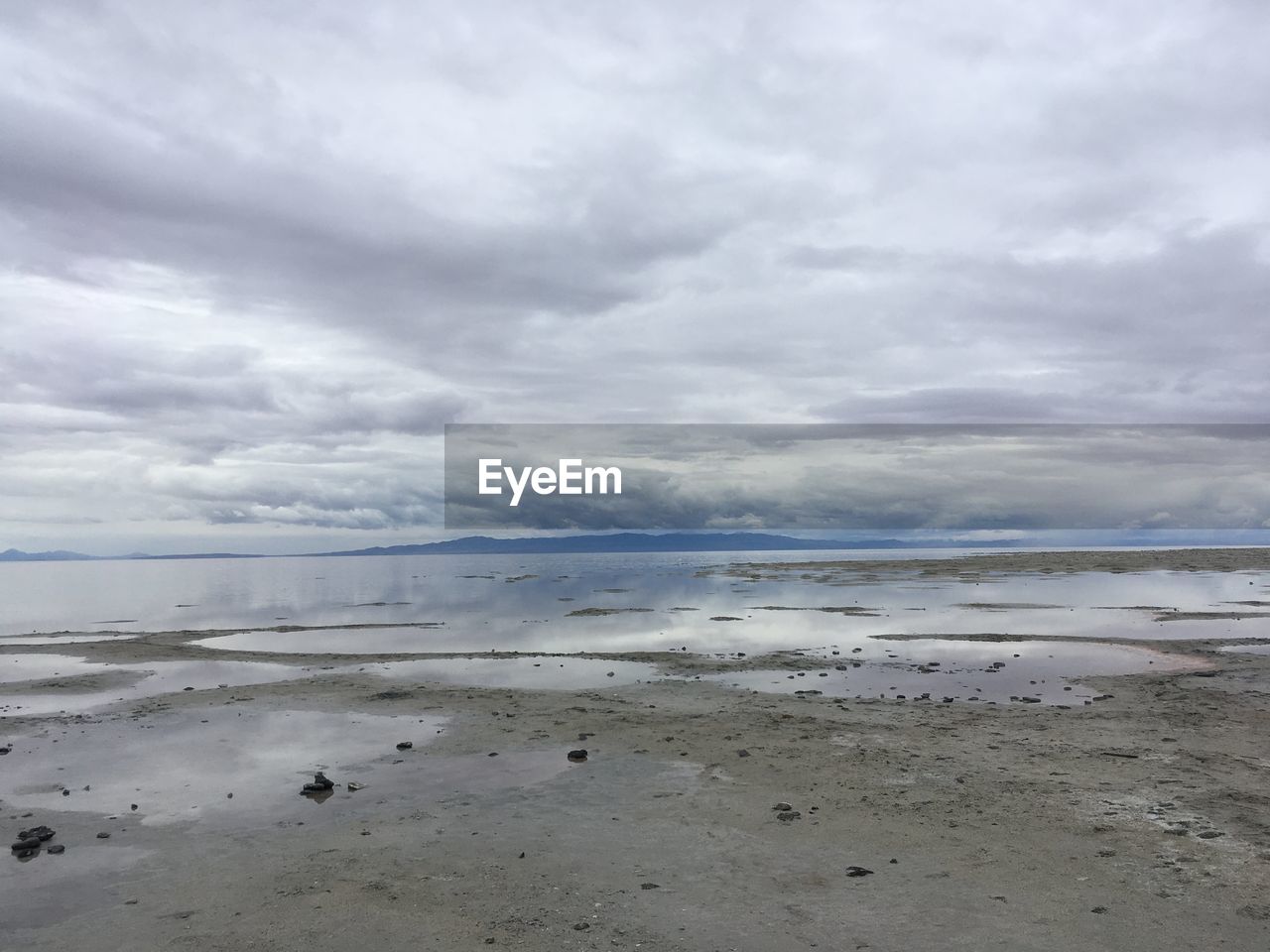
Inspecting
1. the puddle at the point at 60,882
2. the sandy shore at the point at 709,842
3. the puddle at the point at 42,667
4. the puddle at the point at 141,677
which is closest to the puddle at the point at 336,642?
the puddle at the point at 141,677

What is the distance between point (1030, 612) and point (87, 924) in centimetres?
5251

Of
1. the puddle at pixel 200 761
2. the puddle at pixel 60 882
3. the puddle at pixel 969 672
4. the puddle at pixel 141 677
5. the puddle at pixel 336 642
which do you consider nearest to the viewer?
the puddle at pixel 60 882

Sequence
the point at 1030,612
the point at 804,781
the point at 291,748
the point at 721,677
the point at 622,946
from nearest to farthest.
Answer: the point at 622,946, the point at 804,781, the point at 291,748, the point at 721,677, the point at 1030,612

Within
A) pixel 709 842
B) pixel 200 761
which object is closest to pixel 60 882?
pixel 200 761

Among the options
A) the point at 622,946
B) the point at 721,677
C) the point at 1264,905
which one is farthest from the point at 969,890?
the point at 721,677

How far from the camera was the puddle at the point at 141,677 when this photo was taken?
2592 centimetres

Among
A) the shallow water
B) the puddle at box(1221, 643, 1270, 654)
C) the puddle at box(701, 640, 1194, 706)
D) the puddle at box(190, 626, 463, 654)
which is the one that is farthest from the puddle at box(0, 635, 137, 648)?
the puddle at box(1221, 643, 1270, 654)

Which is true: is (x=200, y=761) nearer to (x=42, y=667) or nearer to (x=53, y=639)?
(x=42, y=667)

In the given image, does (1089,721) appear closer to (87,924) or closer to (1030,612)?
(87,924)

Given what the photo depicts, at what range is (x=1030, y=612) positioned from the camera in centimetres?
5066

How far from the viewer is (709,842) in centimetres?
1220

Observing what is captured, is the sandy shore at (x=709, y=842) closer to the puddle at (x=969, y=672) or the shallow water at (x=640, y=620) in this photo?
the puddle at (x=969, y=672)

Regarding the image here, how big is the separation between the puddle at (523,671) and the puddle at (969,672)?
12.4 ft

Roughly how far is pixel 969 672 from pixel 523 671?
16861 millimetres
